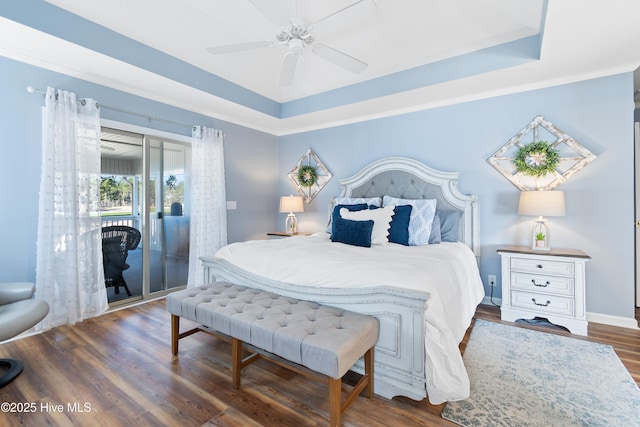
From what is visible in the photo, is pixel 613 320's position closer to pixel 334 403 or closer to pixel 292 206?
pixel 334 403

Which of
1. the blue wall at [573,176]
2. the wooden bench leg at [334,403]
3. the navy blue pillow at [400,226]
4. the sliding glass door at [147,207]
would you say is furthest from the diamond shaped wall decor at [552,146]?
the sliding glass door at [147,207]

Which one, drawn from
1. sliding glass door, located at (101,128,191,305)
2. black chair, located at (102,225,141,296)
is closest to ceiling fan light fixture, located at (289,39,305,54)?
sliding glass door, located at (101,128,191,305)

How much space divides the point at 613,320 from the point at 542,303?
0.75 metres

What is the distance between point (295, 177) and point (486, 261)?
10.5 ft

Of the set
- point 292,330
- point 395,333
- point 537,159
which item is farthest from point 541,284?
point 292,330

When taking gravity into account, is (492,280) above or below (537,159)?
below

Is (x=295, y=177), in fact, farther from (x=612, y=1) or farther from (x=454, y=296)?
(x=612, y=1)

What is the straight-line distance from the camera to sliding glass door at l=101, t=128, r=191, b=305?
11.2 feet

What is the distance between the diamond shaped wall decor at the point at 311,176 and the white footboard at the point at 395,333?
3.02m

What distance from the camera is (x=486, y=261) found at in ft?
11.2

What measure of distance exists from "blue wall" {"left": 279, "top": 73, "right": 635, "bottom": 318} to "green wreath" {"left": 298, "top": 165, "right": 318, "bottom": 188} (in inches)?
36.1

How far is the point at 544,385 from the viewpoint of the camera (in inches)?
74.2

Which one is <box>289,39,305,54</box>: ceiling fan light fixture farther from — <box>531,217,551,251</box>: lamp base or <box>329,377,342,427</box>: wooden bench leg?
<box>531,217,551,251</box>: lamp base

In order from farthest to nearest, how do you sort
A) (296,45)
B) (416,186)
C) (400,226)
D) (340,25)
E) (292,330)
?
(416,186) < (400,226) < (296,45) < (340,25) < (292,330)
